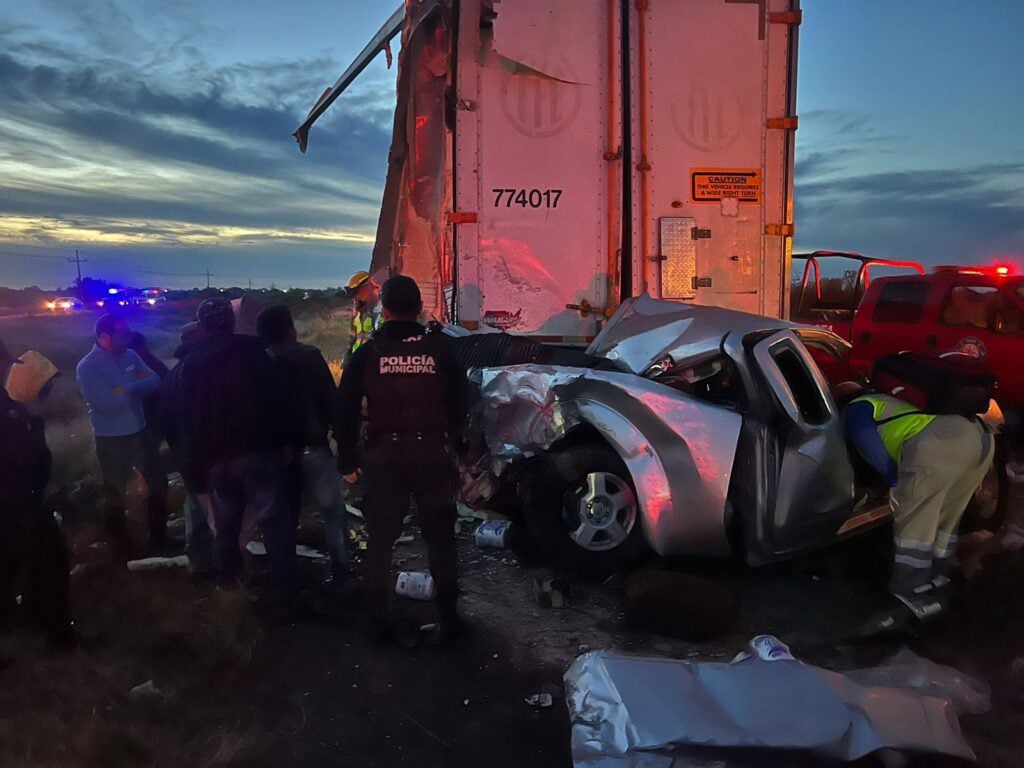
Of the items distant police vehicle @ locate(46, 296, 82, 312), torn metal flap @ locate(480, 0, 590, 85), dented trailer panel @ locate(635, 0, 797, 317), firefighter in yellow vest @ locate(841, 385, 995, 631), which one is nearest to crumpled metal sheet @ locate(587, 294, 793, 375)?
firefighter in yellow vest @ locate(841, 385, 995, 631)

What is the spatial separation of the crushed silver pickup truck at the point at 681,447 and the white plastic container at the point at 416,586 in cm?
71

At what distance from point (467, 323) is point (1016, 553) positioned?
415 centimetres

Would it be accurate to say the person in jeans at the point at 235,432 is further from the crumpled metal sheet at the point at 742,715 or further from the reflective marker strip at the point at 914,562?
the reflective marker strip at the point at 914,562

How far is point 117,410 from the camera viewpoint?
5.18 meters

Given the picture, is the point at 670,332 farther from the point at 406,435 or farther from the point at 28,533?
the point at 28,533

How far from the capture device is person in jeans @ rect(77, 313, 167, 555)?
5.16 meters

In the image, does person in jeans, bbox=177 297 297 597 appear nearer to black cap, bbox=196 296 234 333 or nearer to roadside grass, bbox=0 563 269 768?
black cap, bbox=196 296 234 333

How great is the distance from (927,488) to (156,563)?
463 cm

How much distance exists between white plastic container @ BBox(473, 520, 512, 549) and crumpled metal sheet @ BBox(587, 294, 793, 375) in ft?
4.27

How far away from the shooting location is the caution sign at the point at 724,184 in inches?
245

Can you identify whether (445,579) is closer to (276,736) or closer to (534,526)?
(534,526)

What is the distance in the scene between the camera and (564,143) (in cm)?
611

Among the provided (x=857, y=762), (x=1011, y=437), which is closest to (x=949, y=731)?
(x=857, y=762)

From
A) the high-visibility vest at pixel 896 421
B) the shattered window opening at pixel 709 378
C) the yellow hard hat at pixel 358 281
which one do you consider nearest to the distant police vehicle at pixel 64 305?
the yellow hard hat at pixel 358 281
